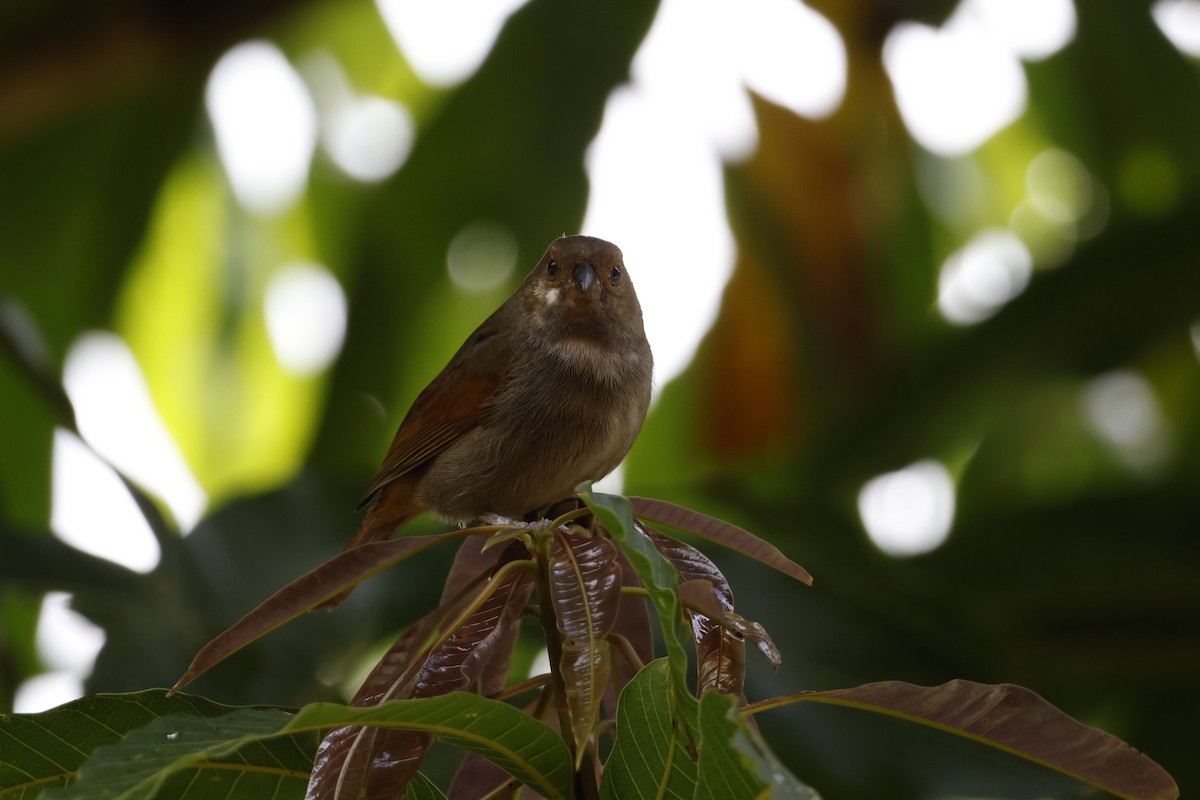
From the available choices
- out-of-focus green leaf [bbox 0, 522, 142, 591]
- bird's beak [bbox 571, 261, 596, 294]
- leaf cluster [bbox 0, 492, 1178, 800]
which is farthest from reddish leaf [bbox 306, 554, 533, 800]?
out-of-focus green leaf [bbox 0, 522, 142, 591]

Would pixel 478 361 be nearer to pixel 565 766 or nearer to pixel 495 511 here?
pixel 495 511

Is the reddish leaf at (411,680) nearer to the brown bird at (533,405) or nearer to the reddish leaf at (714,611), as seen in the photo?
the reddish leaf at (714,611)

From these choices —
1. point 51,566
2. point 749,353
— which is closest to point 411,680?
point 51,566

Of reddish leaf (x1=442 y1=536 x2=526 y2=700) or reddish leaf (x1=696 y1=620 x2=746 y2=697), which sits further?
reddish leaf (x1=442 y1=536 x2=526 y2=700)

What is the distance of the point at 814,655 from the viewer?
3439 millimetres

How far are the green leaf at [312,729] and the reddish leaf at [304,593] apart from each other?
8cm

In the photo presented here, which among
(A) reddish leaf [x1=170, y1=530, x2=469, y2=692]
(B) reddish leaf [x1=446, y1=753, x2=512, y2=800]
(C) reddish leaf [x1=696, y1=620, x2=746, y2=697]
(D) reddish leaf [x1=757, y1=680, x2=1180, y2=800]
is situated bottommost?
(D) reddish leaf [x1=757, y1=680, x2=1180, y2=800]

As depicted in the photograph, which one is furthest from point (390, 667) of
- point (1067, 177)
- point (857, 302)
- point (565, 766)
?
point (1067, 177)

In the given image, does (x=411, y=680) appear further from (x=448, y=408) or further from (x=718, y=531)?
(x=448, y=408)

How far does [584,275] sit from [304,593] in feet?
4.70

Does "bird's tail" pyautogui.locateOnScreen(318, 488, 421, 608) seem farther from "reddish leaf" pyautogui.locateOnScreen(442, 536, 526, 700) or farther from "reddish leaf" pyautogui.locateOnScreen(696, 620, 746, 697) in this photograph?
"reddish leaf" pyautogui.locateOnScreen(696, 620, 746, 697)

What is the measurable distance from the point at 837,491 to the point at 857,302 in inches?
30.9

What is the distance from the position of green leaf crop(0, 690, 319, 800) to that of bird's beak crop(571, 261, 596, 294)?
1.42 metres

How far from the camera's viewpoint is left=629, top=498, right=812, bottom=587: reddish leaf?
1733mm
